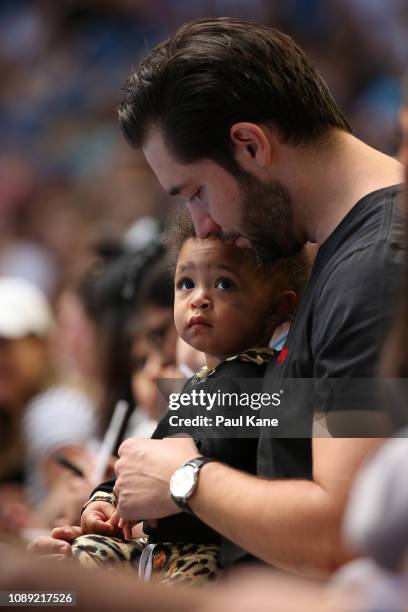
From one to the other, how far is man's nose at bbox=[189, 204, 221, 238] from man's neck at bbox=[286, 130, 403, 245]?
0.59 feet

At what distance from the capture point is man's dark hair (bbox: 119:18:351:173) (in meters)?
2.05

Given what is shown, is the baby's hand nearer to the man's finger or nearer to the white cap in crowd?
the man's finger

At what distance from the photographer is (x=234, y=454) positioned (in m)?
2.02

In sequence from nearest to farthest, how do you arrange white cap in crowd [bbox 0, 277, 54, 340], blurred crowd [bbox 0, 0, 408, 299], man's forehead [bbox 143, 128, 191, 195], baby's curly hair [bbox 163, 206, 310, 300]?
man's forehead [bbox 143, 128, 191, 195] < baby's curly hair [bbox 163, 206, 310, 300] < white cap in crowd [bbox 0, 277, 54, 340] < blurred crowd [bbox 0, 0, 408, 299]

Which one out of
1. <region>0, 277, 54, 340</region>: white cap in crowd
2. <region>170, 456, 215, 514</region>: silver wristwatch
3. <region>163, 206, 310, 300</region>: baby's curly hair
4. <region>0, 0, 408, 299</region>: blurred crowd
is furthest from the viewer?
<region>0, 0, 408, 299</region>: blurred crowd

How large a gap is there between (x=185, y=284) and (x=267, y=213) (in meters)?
0.30

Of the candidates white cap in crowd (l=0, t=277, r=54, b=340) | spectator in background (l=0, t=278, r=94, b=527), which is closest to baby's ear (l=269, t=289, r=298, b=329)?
spectator in background (l=0, t=278, r=94, b=527)

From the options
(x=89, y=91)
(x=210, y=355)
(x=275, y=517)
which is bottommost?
(x=275, y=517)

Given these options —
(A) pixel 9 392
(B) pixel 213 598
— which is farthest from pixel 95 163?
(B) pixel 213 598

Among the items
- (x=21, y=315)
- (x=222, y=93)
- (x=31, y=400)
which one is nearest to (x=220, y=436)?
(x=222, y=93)

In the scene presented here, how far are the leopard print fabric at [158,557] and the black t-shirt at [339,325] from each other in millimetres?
230

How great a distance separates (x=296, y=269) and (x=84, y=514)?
67 cm

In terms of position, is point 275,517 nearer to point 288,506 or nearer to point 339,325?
point 288,506

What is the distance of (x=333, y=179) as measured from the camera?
2008 millimetres
